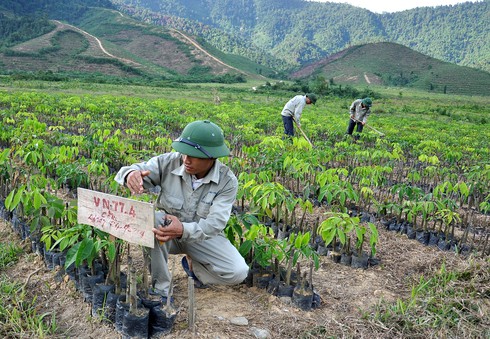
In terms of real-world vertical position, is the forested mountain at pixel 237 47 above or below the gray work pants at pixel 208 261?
above

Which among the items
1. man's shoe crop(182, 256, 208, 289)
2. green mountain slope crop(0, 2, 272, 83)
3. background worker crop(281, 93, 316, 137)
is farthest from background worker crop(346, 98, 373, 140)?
green mountain slope crop(0, 2, 272, 83)

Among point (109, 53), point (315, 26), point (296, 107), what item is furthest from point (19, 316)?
point (315, 26)

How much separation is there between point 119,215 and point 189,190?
0.63 meters

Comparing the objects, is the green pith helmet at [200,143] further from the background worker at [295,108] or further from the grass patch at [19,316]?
the background worker at [295,108]

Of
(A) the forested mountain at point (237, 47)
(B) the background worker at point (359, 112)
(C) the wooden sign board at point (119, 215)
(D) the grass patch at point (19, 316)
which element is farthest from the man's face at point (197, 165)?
(A) the forested mountain at point (237, 47)

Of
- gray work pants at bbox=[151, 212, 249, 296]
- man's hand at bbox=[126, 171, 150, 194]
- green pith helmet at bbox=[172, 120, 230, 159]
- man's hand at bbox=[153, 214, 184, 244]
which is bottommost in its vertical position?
gray work pants at bbox=[151, 212, 249, 296]

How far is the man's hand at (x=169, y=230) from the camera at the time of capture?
216 centimetres

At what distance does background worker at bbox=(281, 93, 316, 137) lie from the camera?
8.34 meters

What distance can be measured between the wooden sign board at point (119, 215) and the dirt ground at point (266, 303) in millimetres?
662

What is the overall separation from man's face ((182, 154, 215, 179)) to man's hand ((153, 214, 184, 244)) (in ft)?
1.25

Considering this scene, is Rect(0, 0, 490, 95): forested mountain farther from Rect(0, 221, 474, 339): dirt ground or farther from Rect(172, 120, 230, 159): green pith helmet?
Rect(172, 120, 230, 159): green pith helmet

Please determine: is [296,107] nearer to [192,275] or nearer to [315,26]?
[192,275]

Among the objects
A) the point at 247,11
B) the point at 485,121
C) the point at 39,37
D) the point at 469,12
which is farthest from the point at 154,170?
the point at 247,11

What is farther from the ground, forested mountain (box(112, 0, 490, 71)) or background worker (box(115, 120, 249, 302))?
forested mountain (box(112, 0, 490, 71))
